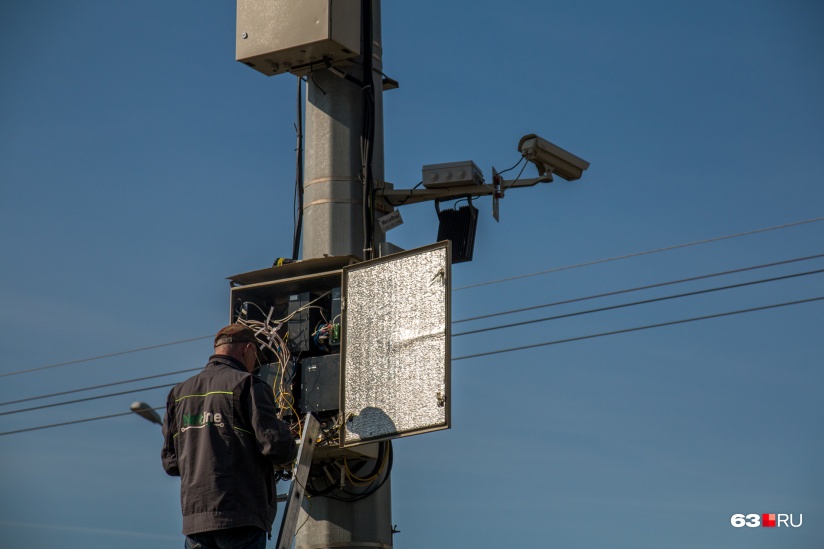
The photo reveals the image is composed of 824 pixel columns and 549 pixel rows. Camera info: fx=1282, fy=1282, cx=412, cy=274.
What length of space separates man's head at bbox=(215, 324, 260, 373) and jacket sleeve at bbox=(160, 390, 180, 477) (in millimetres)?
358

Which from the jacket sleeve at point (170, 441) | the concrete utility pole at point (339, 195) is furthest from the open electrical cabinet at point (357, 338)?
Result: the jacket sleeve at point (170, 441)

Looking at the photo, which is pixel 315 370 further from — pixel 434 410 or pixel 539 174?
pixel 539 174

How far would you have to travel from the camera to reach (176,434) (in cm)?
637

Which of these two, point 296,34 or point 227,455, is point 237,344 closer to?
point 227,455

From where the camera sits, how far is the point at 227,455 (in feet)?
20.0

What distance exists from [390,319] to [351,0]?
7.97 ft

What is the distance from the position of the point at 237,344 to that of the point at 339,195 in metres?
2.20

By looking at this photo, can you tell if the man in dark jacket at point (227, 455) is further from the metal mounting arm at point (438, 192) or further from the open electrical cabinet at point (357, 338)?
the metal mounting arm at point (438, 192)

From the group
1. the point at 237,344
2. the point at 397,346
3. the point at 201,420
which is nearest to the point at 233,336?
the point at 237,344

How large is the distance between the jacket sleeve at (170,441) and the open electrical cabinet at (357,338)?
1239 mm

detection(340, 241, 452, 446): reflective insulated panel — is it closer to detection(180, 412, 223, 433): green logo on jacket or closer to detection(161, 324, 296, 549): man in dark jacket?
detection(161, 324, 296, 549): man in dark jacket

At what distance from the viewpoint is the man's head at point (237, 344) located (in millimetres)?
6441

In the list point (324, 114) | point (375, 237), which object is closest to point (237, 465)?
point (375, 237)

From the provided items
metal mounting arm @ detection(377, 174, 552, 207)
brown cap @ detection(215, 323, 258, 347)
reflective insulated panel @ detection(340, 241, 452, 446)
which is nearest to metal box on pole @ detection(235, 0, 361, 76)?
metal mounting arm @ detection(377, 174, 552, 207)
